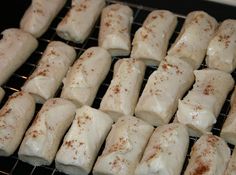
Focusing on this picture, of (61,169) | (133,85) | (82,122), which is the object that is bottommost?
(61,169)

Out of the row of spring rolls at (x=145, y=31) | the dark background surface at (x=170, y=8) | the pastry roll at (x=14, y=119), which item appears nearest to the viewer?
the pastry roll at (x=14, y=119)

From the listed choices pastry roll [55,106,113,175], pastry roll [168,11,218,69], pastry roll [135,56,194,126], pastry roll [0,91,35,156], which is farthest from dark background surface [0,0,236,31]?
pastry roll [55,106,113,175]

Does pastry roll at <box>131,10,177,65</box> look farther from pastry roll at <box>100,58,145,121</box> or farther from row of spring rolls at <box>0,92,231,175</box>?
row of spring rolls at <box>0,92,231,175</box>

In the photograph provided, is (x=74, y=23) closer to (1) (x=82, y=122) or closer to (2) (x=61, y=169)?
(1) (x=82, y=122)

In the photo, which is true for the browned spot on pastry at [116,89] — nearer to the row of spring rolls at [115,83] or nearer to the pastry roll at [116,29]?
the row of spring rolls at [115,83]

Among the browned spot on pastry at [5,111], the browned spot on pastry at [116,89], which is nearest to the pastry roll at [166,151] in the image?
the browned spot on pastry at [116,89]

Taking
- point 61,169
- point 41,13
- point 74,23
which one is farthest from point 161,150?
point 41,13

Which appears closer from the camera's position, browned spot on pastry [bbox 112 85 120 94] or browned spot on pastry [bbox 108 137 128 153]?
browned spot on pastry [bbox 108 137 128 153]
